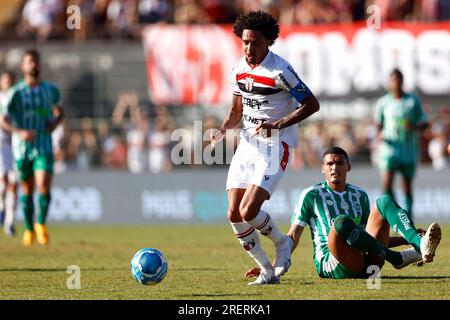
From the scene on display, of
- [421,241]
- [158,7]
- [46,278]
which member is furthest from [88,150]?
[421,241]

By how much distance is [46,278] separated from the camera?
11438 millimetres

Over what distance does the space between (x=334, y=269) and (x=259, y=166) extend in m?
1.31

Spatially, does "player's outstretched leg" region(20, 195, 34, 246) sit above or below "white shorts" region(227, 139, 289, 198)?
below

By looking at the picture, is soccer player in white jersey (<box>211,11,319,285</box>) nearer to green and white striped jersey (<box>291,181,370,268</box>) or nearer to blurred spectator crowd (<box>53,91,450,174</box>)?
green and white striped jersey (<box>291,181,370,268</box>)

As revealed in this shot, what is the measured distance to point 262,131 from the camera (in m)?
10.3

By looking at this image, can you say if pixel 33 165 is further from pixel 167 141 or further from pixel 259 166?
pixel 167 141

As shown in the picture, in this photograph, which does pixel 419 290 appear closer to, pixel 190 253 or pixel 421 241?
pixel 421 241

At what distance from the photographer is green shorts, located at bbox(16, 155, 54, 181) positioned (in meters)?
16.8

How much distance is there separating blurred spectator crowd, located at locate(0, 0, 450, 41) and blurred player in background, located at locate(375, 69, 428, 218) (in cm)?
742

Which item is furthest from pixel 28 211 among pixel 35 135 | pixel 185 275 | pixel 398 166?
pixel 398 166

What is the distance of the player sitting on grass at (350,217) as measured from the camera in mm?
10016

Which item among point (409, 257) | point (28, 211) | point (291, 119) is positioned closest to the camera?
point (291, 119)

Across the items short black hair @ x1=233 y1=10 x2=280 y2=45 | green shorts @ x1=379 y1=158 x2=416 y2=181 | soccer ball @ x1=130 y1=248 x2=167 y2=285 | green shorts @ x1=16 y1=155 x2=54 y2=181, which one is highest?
short black hair @ x1=233 y1=10 x2=280 y2=45

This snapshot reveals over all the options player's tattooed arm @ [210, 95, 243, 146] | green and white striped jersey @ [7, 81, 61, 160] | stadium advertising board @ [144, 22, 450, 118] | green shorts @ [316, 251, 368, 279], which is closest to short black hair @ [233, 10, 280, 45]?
player's tattooed arm @ [210, 95, 243, 146]
